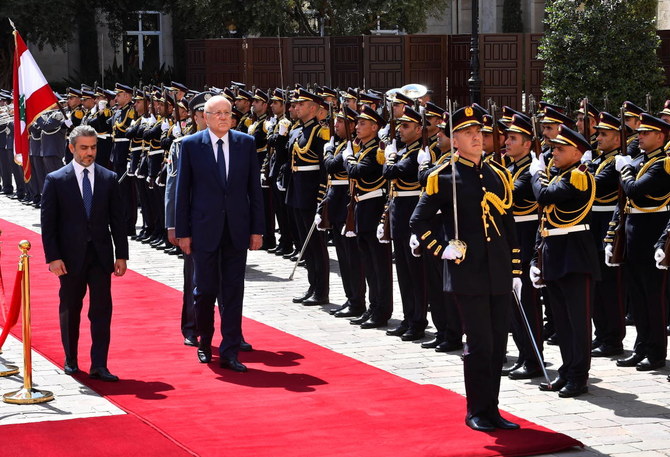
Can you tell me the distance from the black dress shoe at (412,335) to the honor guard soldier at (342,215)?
3.83ft

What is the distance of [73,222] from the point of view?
30.4 ft

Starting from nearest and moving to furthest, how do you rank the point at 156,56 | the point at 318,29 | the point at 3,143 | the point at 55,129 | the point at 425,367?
the point at 425,367
the point at 55,129
the point at 3,143
the point at 318,29
the point at 156,56

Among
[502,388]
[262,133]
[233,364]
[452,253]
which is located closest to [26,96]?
[233,364]

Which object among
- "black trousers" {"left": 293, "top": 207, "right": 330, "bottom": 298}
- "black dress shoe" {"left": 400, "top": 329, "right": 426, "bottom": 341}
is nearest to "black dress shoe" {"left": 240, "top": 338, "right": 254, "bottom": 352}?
"black dress shoe" {"left": 400, "top": 329, "right": 426, "bottom": 341}

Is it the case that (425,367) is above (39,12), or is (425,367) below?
below

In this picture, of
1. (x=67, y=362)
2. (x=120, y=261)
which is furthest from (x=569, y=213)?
(x=67, y=362)

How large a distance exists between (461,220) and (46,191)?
10.2ft

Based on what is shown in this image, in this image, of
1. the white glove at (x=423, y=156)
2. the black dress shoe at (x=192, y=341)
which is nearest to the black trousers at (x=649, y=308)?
the white glove at (x=423, y=156)

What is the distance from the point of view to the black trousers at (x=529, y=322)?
950cm

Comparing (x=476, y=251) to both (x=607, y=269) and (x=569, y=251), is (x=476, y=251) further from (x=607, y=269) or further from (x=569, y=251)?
(x=607, y=269)

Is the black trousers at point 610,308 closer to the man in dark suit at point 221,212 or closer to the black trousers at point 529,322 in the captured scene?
the black trousers at point 529,322

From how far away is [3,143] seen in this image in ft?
79.7

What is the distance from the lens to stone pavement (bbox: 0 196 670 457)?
790cm

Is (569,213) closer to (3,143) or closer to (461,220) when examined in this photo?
(461,220)
